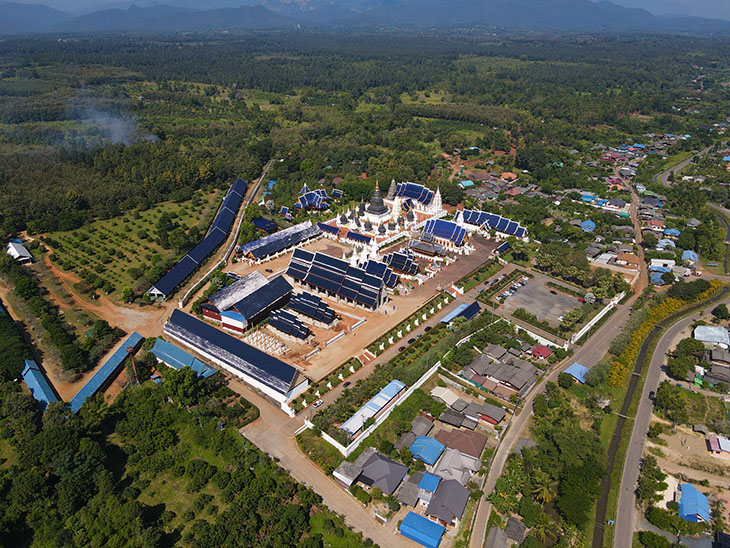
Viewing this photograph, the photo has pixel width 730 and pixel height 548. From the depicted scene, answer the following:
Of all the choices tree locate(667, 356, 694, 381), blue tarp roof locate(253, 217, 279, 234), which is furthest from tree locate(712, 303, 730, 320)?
blue tarp roof locate(253, 217, 279, 234)

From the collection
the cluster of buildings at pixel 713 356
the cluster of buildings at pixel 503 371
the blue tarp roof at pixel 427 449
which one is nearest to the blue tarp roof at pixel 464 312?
the cluster of buildings at pixel 503 371

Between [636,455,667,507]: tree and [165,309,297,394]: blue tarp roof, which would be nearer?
[636,455,667,507]: tree

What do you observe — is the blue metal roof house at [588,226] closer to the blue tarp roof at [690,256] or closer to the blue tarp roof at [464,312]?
the blue tarp roof at [690,256]

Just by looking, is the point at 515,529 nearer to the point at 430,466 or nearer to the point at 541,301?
the point at 430,466

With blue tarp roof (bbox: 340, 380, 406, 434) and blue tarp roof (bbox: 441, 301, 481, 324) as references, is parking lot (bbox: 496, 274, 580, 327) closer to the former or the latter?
blue tarp roof (bbox: 441, 301, 481, 324)

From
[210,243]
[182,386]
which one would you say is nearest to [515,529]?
[182,386]
